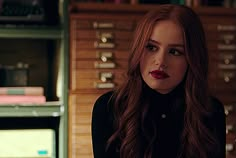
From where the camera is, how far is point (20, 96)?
2.05 metres

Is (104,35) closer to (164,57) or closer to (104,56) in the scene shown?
(104,56)

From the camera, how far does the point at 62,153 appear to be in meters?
2.09

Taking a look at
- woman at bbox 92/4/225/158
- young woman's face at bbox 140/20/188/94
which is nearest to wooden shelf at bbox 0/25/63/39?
woman at bbox 92/4/225/158

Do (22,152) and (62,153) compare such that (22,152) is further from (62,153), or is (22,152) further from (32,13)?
(32,13)

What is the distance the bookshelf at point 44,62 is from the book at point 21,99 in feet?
0.07

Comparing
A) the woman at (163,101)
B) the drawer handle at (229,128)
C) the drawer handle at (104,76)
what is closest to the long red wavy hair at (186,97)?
the woman at (163,101)

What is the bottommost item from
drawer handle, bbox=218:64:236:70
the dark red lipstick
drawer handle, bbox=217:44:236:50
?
drawer handle, bbox=218:64:236:70

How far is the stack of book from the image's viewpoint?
2036 millimetres

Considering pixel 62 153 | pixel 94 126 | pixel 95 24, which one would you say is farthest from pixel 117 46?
pixel 94 126

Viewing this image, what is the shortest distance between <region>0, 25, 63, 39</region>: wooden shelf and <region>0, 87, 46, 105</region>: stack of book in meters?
0.24

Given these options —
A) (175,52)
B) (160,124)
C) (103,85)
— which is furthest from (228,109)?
(175,52)

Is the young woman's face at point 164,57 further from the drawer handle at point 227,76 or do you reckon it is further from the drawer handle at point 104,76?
the drawer handle at point 227,76

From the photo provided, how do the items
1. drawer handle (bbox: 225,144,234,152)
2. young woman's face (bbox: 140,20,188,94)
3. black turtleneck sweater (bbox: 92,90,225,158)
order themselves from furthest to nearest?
1. drawer handle (bbox: 225,144,234,152)
2. black turtleneck sweater (bbox: 92,90,225,158)
3. young woman's face (bbox: 140,20,188,94)

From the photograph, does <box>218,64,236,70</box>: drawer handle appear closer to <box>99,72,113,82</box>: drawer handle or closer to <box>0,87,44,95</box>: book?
<box>99,72,113,82</box>: drawer handle
